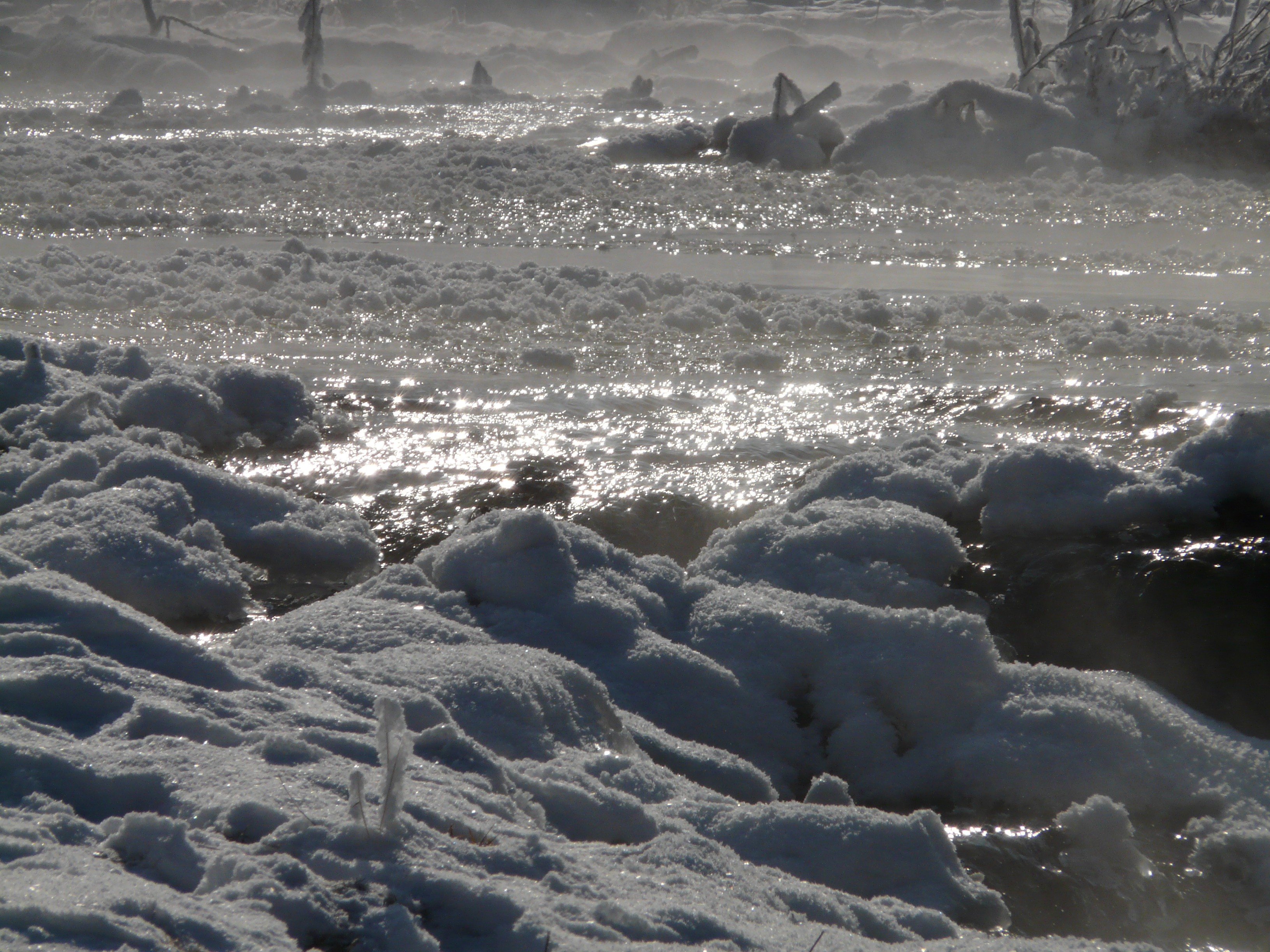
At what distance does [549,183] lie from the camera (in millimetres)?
9727

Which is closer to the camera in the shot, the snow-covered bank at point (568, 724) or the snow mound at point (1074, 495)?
the snow-covered bank at point (568, 724)

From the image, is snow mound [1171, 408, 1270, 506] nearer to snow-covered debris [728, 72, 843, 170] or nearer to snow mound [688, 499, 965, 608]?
snow mound [688, 499, 965, 608]

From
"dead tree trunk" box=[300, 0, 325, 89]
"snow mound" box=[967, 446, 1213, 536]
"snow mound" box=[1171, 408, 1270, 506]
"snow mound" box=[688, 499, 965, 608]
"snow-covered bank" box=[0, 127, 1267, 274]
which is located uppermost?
"dead tree trunk" box=[300, 0, 325, 89]

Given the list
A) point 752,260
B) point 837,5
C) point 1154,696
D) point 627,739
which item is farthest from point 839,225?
point 837,5

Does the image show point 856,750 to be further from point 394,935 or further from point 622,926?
point 394,935

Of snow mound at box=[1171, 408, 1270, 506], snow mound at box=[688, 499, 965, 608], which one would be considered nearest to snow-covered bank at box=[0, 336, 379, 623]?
snow mound at box=[688, 499, 965, 608]

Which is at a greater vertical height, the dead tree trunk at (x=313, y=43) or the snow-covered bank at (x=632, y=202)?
the dead tree trunk at (x=313, y=43)

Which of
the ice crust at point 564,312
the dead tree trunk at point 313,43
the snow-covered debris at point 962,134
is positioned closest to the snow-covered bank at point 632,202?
the snow-covered debris at point 962,134

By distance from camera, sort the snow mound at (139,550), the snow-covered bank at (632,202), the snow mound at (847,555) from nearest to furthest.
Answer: the snow mound at (139,550), the snow mound at (847,555), the snow-covered bank at (632,202)

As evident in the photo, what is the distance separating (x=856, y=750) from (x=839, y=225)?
661 cm

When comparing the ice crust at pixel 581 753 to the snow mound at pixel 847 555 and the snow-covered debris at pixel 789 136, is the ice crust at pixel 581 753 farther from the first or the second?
the snow-covered debris at pixel 789 136

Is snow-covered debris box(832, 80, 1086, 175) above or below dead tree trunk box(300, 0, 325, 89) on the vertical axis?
below

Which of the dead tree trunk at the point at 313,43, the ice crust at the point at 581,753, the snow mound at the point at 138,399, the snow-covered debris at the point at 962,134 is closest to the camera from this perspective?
the ice crust at the point at 581,753

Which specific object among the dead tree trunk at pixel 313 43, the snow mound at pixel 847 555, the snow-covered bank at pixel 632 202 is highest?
the dead tree trunk at pixel 313 43
